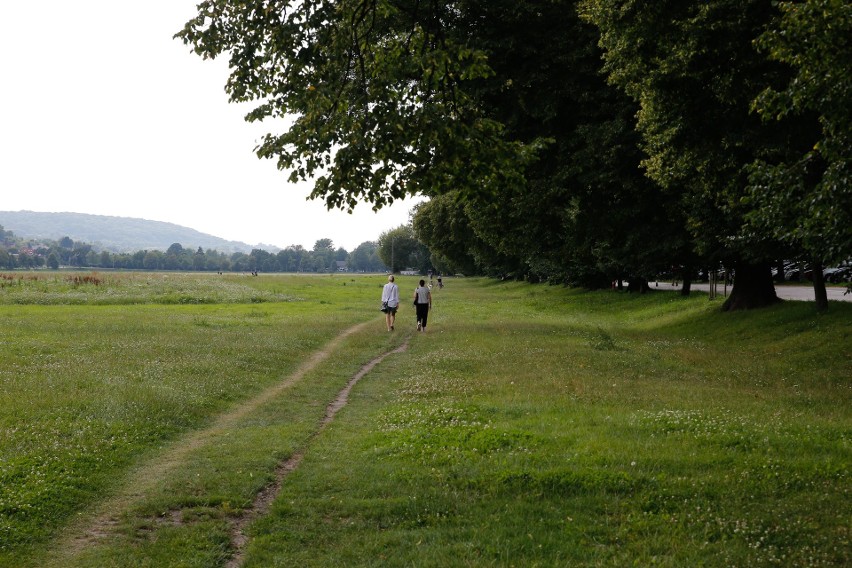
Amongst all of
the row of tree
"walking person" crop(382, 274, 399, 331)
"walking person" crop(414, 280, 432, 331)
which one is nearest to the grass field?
the row of tree

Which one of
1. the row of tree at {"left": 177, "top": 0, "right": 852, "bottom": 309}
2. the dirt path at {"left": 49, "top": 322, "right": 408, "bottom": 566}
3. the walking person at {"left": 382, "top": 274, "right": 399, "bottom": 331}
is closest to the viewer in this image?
the dirt path at {"left": 49, "top": 322, "right": 408, "bottom": 566}

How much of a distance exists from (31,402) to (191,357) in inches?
279

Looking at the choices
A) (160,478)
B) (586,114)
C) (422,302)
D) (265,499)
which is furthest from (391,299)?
(265,499)

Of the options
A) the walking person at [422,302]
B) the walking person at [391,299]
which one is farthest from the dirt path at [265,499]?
the walking person at [391,299]

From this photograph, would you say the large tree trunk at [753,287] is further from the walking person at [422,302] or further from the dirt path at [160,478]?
the dirt path at [160,478]

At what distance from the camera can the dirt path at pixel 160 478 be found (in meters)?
7.25

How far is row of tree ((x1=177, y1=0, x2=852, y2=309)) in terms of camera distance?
1003cm

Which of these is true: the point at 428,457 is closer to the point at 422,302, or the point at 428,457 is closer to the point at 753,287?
the point at 422,302

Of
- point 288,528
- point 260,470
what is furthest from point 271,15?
point 288,528

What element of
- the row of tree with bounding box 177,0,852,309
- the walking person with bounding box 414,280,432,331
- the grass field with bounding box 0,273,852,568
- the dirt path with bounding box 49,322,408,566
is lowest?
the dirt path with bounding box 49,322,408,566

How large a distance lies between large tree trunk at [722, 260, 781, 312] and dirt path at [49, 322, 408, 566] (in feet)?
66.1

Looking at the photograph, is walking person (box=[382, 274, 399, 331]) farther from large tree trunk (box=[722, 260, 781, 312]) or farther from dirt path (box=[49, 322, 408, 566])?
dirt path (box=[49, 322, 408, 566])

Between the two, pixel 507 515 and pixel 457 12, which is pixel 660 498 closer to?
pixel 507 515

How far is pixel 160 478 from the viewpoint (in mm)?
9328
